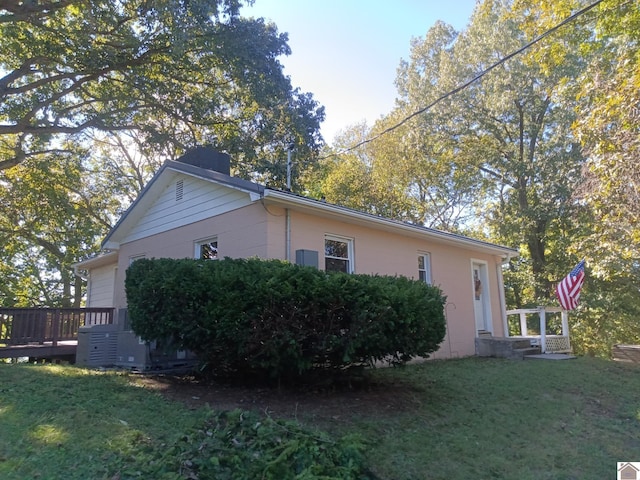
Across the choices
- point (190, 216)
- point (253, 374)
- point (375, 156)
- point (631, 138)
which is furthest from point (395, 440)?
point (375, 156)

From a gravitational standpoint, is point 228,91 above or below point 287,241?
above

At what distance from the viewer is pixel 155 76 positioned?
1351 cm

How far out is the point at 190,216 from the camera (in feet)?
32.2

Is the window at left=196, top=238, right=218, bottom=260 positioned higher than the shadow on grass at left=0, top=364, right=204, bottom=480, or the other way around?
the window at left=196, top=238, right=218, bottom=260

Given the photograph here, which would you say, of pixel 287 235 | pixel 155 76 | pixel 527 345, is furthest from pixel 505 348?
pixel 155 76

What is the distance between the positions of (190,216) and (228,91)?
25.6ft

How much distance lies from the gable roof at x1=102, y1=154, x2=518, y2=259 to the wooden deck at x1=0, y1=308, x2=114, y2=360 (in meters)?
2.45

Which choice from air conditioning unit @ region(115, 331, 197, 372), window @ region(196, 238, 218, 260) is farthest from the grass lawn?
window @ region(196, 238, 218, 260)

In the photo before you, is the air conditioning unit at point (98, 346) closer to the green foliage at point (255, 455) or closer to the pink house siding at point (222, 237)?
the pink house siding at point (222, 237)

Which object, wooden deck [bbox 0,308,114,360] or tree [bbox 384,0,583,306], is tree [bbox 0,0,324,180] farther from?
tree [bbox 384,0,583,306]

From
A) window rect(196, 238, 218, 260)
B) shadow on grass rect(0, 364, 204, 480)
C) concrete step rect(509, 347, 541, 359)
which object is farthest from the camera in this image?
concrete step rect(509, 347, 541, 359)

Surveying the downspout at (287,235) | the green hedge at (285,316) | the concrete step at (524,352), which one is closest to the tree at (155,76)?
the downspout at (287,235)

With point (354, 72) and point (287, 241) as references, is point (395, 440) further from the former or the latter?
point (354, 72)

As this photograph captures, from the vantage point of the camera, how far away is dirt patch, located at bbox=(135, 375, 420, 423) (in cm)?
503
